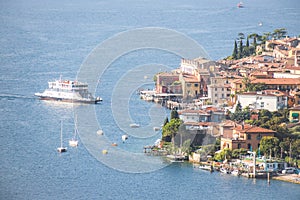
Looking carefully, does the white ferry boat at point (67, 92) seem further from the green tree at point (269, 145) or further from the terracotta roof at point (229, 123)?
the green tree at point (269, 145)

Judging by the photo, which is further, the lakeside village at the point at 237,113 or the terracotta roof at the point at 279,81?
the terracotta roof at the point at 279,81

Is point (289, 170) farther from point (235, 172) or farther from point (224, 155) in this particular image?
point (224, 155)

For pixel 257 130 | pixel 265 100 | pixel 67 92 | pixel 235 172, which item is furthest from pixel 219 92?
pixel 235 172

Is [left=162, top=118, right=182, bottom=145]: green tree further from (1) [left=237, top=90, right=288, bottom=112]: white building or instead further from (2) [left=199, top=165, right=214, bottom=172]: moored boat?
(1) [left=237, top=90, right=288, bottom=112]: white building

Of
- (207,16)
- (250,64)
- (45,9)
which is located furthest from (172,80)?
(45,9)

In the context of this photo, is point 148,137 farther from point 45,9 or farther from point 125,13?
point 45,9

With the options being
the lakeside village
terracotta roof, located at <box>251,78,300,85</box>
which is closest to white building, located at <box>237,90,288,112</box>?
the lakeside village

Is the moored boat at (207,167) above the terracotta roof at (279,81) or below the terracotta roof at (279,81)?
below

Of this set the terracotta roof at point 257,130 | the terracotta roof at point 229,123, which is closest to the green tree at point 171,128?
the terracotta roof at point 229,123
